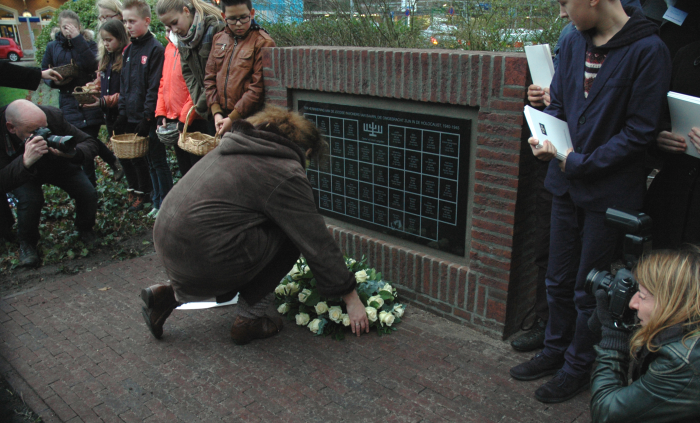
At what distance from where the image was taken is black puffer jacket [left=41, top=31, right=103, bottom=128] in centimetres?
685

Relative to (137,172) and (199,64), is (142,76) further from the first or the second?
(137,172)

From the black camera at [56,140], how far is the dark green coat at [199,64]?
1.16 metres

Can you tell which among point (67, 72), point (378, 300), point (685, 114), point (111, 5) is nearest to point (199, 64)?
point (111, 5)

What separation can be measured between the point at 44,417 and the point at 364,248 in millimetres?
2314

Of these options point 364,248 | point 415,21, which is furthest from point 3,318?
point 415,21

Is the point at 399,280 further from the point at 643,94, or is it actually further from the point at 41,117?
the point at 41,117

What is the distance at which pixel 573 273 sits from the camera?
116 inches

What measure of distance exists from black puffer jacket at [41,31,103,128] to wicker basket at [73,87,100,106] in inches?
9.8

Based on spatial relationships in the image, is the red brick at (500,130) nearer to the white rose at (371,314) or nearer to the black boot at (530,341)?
the black boot at (530,341)

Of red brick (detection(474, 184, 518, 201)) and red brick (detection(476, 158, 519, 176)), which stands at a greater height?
red brick (detection(476, 158, 519, 176))

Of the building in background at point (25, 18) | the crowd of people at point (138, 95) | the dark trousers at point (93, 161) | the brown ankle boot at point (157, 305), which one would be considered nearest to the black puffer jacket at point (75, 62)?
the crowd of people at point (138, 95)

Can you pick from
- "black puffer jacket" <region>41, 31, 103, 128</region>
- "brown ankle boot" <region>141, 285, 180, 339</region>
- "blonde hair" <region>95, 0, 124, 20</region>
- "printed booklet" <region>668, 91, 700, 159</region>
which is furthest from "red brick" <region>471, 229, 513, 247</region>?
"blonde hair" <region>95, 0, 124, 20</region>

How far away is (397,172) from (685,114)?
1878 millimetres

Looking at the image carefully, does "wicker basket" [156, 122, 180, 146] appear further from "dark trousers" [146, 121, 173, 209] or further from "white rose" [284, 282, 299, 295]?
"white rose" [284, 282, 299, 295]
